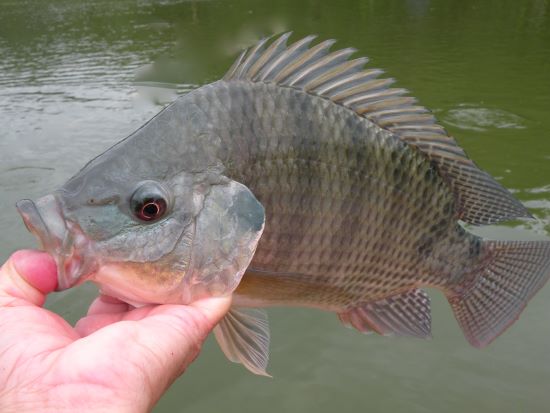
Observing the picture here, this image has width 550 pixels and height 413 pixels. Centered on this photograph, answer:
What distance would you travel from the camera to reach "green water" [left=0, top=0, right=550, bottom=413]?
9.58 ft

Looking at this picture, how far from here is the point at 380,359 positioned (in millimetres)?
3102

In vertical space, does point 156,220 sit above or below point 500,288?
above

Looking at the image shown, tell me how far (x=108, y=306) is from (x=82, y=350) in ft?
1.70

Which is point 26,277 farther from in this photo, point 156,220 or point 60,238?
point 156,220

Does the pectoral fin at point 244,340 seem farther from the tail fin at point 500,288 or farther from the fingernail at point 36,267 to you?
the tail fin at point 500,288

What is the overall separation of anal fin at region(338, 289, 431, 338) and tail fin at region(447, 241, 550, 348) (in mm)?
147

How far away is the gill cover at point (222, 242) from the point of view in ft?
5.06

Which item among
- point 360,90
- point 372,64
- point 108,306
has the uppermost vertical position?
point 360,90

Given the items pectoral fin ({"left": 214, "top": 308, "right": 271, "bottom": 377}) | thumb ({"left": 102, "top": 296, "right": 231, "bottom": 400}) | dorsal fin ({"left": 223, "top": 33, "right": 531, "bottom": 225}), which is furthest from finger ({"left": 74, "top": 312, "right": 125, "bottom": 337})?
dorsal fin ({"left": 223, "top": 33, "right": 531, "bottom": 225})

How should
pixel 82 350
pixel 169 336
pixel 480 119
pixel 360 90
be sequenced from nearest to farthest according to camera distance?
pixel 82 350 < pixel 169 336 < pixel 360 90 < pixel 480 119

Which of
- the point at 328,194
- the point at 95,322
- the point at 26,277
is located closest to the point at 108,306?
the point at 95,322

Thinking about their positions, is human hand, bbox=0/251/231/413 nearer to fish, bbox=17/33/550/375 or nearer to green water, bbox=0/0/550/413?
fish, bbox=17/33/550/375

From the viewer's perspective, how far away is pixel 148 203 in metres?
1.51

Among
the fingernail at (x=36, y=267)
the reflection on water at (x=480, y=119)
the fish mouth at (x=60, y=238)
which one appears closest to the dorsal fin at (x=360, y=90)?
the fish mouth at (x=60, y=238)
